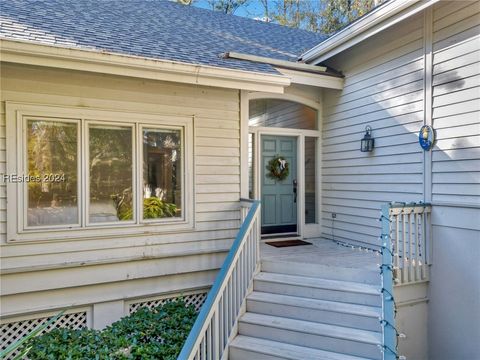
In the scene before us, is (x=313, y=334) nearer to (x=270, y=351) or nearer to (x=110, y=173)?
(x=270, y=351)

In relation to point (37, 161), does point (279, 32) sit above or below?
above

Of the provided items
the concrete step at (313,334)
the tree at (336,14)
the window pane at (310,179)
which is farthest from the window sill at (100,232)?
the tree at (336,14)

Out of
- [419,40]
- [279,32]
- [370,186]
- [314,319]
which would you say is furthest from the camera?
[279,32]

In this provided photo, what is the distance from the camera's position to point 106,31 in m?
4.30

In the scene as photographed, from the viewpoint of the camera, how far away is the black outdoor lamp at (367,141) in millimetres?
5020

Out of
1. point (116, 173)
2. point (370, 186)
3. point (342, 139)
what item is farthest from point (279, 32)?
point (116, 173)

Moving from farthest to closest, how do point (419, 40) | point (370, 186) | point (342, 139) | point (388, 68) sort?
point (342, 139) < point (370, 186) < point (388, 68) < point (419, 40)

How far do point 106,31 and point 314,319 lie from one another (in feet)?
14.0

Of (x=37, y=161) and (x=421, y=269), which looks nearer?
(x=37, y=161)

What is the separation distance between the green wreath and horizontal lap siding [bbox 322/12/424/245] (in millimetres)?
754

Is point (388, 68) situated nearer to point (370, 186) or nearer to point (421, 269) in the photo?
point (370, 186)

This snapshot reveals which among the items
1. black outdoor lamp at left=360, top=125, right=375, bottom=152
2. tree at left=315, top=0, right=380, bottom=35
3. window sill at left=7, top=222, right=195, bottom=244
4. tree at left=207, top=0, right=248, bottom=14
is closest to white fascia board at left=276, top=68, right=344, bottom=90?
black outdoor lamp at left=360, top=125, right=375, bottom=152

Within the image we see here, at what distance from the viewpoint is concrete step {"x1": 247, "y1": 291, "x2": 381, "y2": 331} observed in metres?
3.38

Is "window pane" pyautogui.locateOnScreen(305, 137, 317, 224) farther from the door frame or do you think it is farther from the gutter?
the gutter
